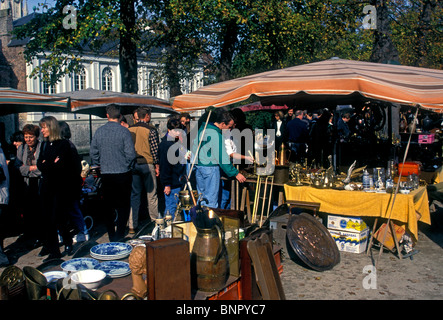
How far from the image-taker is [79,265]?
3.55m

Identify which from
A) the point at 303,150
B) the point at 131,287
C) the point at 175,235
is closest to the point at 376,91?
the point at 175,235

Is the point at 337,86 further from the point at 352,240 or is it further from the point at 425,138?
the point at 425,138

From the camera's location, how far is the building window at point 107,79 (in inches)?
1205

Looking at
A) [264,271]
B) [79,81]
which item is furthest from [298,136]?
[79,81]

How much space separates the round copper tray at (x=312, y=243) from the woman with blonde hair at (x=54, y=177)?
2.84 meters

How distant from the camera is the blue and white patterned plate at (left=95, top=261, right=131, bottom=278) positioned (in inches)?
Result: 134

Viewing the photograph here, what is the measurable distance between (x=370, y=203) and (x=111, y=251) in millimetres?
3474

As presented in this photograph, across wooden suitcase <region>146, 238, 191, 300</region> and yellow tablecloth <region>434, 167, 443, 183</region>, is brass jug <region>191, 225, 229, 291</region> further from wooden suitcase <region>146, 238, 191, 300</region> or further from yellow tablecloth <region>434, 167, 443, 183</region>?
yellow tablecloth <region>434, 167, 443, 183</region>

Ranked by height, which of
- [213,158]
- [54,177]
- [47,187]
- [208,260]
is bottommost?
[208,260]

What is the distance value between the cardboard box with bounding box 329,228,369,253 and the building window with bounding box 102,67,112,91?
89.4ft

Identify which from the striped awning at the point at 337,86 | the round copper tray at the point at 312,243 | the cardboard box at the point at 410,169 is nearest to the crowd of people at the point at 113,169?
the striped awning at the point at 337,86

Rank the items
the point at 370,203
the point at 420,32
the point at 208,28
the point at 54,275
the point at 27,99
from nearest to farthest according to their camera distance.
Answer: the point at 54,275, the point at 370,203, the point at 27,99, the point at 420,32, the point at 208,28

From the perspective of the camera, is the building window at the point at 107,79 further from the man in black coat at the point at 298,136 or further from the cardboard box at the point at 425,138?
the cardboard box at the point at 425,138

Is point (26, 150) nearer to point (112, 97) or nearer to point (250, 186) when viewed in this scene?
point (112, 97)
